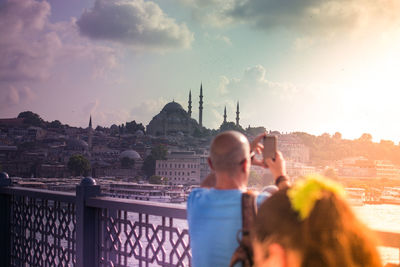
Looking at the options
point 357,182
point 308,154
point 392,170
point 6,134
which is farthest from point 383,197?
point 6,134

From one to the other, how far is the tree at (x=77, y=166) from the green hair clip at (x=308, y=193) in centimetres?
7708

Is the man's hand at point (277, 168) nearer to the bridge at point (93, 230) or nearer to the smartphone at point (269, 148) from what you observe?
A: the smartphone at point (269, 148)

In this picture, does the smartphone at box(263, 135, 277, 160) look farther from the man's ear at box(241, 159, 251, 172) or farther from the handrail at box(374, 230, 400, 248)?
the handrail at box(374, 230, 400, 248)

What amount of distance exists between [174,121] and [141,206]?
97.6 meters

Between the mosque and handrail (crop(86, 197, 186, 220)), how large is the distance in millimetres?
93958

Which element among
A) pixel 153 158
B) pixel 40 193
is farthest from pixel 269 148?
pixel 153 158

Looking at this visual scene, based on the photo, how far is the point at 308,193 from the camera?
0.82m

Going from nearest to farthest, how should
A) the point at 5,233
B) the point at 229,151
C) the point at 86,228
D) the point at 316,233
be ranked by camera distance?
the point at 316,233, the point at 229,151, the point at 86,228, the point at 5,233

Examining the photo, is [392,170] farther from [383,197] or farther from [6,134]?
[6,134]

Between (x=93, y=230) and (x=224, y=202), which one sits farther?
(x=93, y=230)

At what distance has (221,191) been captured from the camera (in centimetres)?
140

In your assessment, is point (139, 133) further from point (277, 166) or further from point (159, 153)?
point (277, 166)

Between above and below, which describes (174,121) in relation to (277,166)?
above

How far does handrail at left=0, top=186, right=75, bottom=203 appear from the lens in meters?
3.00
